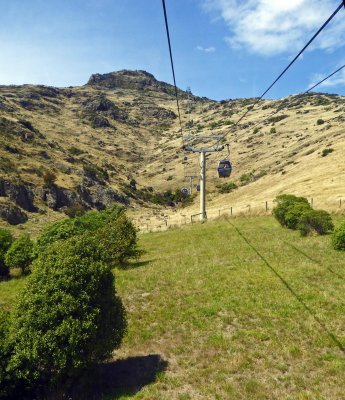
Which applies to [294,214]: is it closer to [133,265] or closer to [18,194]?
[133,265]

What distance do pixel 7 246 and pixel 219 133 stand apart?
13551 cm

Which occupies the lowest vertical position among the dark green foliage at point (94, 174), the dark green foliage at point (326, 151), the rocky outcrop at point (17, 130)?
the dark green foliage at point (94, 174)

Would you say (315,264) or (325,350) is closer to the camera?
(325,350)

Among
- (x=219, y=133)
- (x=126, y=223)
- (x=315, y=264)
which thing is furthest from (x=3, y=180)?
(x=219, y=133)

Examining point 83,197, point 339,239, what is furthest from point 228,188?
point 339,239

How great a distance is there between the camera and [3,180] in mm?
74438

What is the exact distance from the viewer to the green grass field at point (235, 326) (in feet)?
48.0

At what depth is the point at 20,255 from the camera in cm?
3944

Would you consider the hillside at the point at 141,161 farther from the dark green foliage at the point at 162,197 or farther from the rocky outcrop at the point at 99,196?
the dark green foliage at the point at 162,197

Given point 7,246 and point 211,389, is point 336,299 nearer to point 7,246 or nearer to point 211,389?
point 211,389

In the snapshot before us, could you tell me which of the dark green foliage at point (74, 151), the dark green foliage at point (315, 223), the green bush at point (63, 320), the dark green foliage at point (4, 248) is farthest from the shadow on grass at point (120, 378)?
the dark green foliage at point (74, 151)

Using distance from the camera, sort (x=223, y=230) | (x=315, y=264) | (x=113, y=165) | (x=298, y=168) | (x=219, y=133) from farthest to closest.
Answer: (x=219, y=133) < (x=113, y=165) < (x=298, y=168) < (x=223, y=230) < (x=315, y=264)

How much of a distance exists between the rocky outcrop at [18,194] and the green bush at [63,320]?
61759mm

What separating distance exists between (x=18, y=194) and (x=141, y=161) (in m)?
89.6
